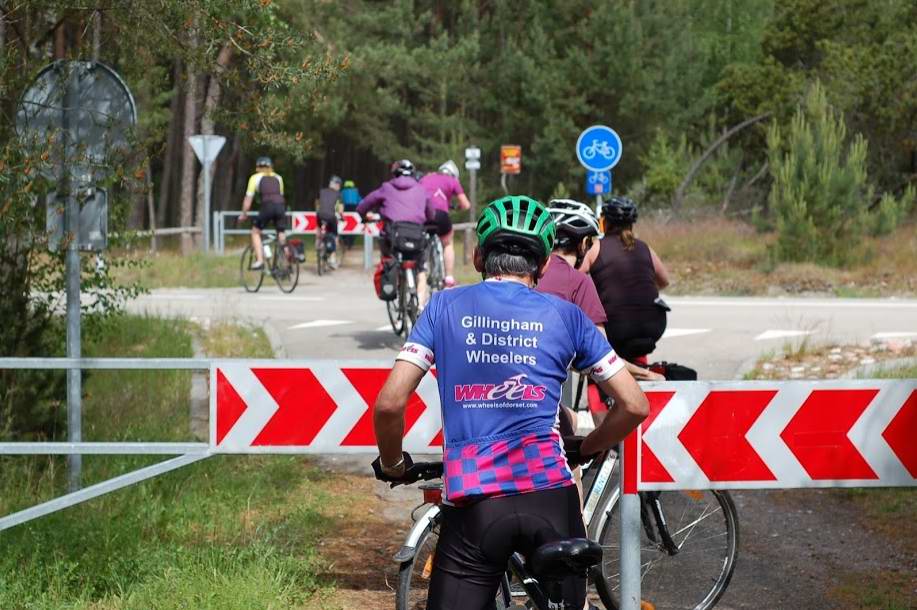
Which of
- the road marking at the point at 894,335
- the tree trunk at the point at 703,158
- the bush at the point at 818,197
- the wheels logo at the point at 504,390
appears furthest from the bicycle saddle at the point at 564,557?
the tree trunk at the point at 703,158

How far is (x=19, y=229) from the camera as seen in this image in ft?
26.2

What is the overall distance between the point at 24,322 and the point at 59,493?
4.86 ft

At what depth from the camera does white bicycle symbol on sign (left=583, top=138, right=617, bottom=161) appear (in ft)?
69.9

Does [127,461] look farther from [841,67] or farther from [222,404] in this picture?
[841,67]

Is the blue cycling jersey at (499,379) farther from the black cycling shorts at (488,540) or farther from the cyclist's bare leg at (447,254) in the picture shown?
the cyclist's bare leg at (447,254)

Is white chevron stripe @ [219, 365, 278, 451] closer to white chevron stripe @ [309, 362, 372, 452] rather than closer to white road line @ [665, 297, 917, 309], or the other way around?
white chevron stripe @ [309, 362, 372, 452]

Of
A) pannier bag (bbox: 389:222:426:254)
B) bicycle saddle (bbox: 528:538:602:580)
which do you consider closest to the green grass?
bicycle saddle (bbox: 528:538:602:580)

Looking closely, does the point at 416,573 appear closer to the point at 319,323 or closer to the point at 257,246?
the point at 319,323


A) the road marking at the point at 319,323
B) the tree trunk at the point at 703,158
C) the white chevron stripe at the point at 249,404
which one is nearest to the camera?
the white chevron stripe at the point at 249,404

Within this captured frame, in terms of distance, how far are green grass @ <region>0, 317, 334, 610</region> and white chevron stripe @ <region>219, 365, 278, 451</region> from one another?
684 millimetres

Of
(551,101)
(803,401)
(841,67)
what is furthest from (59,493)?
(551,101)

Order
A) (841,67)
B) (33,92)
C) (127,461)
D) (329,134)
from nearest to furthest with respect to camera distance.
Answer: (33,92) → (127,461) → (841,67) → (329,134)

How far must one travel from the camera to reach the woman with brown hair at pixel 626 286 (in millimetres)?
7238

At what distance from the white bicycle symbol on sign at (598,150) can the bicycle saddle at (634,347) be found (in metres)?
14.3
